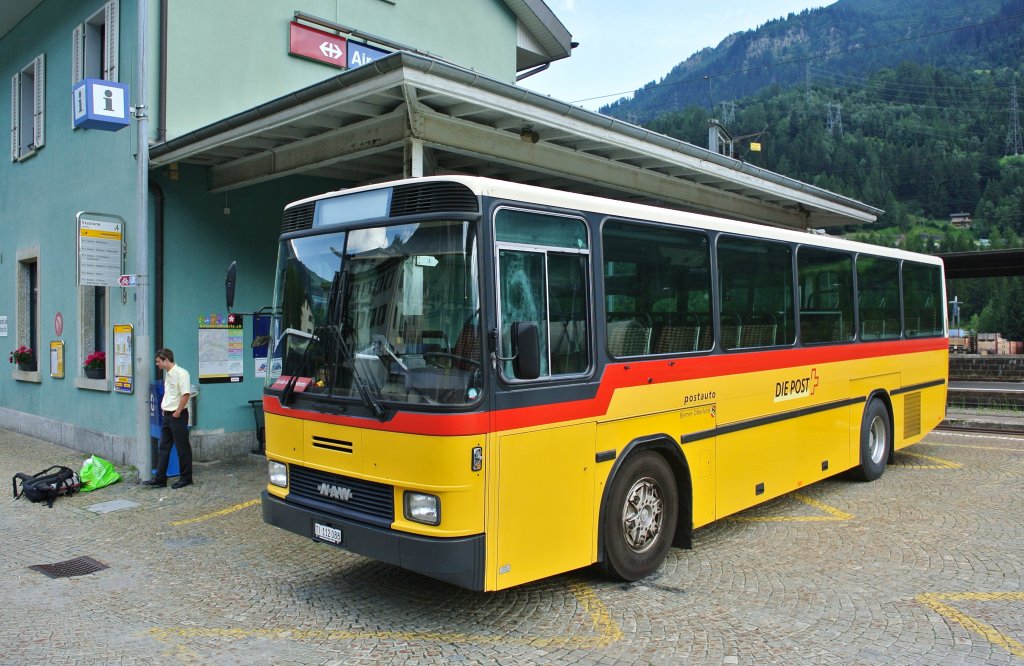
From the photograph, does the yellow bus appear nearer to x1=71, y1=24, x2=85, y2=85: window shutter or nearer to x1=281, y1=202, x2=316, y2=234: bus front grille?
x1=281, y1=202, x2=316, y2=234: bus front grille

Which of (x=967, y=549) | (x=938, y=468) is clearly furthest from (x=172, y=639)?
(x=938, y=468)

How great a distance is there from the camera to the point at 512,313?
4891 millimetres

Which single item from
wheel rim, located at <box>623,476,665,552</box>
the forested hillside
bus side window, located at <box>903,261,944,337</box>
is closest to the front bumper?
wheel rim, located at <box>623,476,665,552</box>

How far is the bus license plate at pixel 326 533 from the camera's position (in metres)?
5.14

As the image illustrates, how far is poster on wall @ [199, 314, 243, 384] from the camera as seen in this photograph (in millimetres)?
10891

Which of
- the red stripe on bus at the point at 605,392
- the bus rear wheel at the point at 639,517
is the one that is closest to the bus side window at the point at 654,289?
the red stripe on bus at the point at 605,392

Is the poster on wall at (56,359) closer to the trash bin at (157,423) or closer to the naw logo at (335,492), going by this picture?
the trash bin at (157,423)

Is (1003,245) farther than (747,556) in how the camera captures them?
Yes

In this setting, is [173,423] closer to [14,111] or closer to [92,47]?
[92,47]

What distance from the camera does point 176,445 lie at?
9414 millimetres

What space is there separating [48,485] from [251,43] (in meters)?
6.92

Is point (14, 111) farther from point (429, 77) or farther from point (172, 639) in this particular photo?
point (172, 639)

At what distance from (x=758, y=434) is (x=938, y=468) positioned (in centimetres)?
455

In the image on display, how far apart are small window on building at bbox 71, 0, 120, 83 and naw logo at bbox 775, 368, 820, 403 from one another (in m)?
10.3
